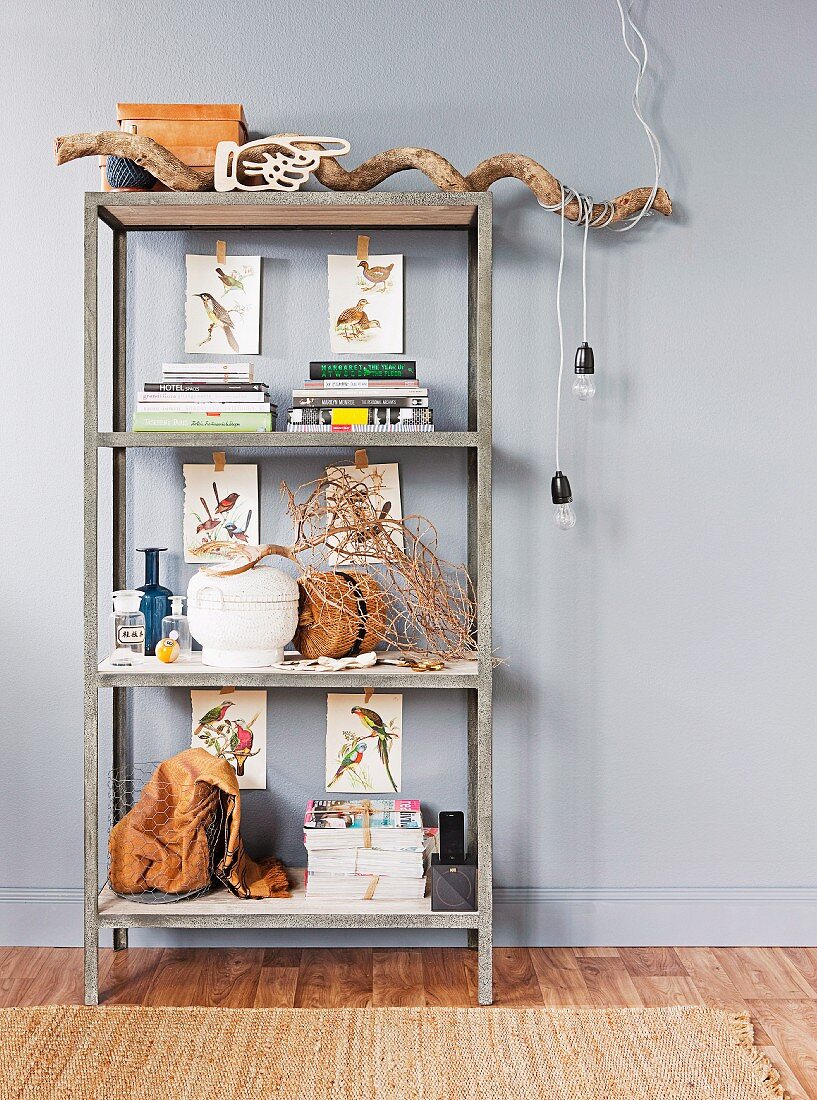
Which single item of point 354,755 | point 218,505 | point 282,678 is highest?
point 218,505

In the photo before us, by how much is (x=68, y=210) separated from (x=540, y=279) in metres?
1.10

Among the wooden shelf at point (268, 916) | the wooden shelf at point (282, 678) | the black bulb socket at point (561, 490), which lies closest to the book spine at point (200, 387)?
the wooden shelf at point (282, 678)

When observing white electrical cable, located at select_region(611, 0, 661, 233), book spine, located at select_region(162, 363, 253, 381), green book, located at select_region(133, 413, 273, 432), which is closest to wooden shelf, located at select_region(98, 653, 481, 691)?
green book, located at select_region(133, 413, 273, 432)

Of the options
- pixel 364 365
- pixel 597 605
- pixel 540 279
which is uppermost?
pixel 540 279

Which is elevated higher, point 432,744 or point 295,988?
point 432,744

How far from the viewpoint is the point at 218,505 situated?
7.72 ft

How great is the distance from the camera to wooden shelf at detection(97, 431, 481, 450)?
6.61 ft

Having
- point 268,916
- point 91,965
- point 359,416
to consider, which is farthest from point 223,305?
point 91,965

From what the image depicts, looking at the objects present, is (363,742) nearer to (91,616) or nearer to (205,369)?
(91,616)

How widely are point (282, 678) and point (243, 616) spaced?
0.50ft

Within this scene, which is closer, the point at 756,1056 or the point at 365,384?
the point at 756,1056

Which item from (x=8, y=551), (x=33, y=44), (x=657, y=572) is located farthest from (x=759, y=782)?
(x=33, y=44)

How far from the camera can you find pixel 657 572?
238 centimetres

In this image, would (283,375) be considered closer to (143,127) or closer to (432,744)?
(143,127)
